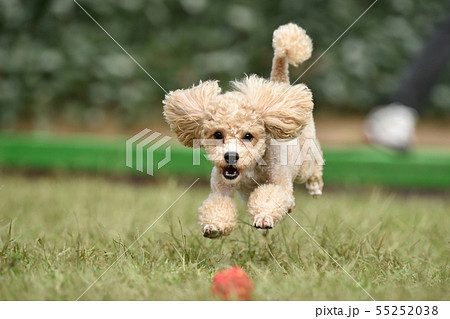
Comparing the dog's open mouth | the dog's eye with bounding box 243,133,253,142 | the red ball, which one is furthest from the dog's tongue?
the red ball

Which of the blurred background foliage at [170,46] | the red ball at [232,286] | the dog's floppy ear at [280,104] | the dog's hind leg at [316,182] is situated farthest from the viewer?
the blurred background foliage at [170,46]

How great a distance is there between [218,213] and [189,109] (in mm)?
331

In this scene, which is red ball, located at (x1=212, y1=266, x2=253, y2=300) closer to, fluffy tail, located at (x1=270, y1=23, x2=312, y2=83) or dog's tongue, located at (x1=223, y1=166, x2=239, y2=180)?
dog's tongue, located at (x1=223, y1=166, x2=239, y2=180)

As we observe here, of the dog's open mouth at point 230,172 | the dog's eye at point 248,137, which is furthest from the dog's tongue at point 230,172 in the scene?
the dog's eye at point 248,137

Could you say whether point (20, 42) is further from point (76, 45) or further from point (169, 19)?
point (169, 19)

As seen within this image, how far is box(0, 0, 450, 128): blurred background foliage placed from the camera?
5441 millimetres

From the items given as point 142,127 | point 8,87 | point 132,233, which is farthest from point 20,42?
point 132,233

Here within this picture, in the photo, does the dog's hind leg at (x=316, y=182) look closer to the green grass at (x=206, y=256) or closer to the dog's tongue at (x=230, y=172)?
the green grass at (x=206, y=256)

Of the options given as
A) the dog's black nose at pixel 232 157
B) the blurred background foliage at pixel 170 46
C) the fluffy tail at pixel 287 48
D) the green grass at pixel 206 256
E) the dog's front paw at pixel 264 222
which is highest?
the blurred background foliage at pixel 170 46

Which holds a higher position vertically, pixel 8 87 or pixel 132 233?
pixel 8 87

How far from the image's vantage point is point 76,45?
17.9 feet

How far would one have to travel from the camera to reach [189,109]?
6.58 feet

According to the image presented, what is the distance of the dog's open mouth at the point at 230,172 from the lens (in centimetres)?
190
